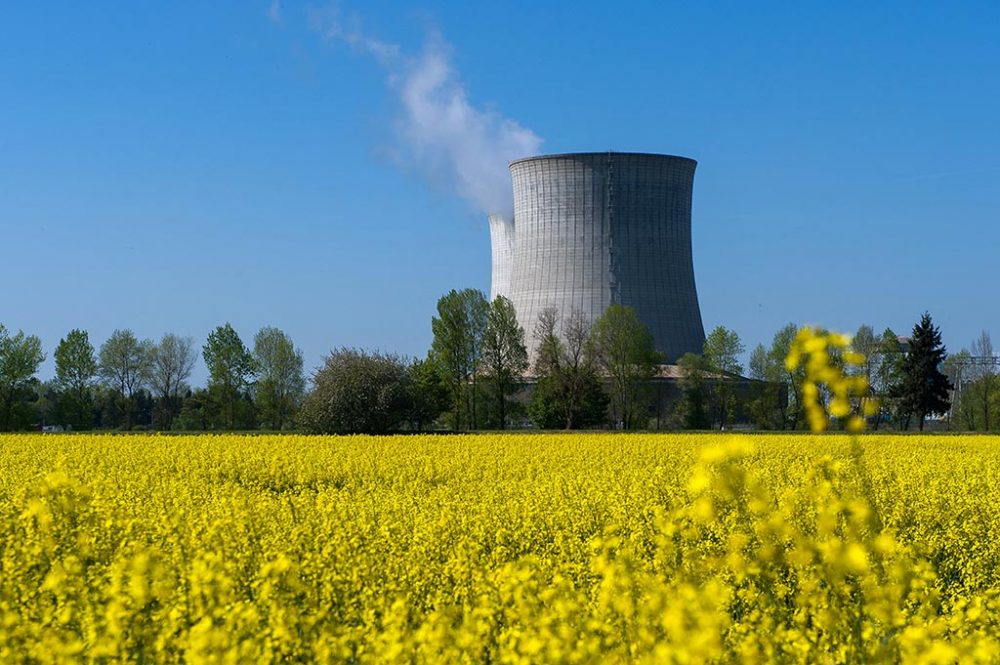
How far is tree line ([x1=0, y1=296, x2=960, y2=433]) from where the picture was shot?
41.6 metres

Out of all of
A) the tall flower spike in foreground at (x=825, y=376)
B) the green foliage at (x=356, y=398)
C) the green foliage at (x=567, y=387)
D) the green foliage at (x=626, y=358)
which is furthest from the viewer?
the green foliage at (x=567, y=387)

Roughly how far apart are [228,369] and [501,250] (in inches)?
665

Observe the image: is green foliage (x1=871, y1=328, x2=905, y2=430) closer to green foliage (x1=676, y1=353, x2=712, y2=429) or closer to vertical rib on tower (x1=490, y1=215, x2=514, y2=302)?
green foliage (x1=676, y1=353, x2=712, y2=429)

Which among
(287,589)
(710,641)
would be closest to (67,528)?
(287,589)

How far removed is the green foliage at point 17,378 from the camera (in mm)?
45750

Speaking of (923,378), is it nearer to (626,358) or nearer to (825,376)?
(626,358)

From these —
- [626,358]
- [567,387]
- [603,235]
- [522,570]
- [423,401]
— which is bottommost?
[522,570]

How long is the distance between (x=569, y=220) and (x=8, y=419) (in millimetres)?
23515

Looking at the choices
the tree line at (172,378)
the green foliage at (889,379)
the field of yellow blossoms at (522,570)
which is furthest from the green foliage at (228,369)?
the field of yellow blossoms at (522,570)

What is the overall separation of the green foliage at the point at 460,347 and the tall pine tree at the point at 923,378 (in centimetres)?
1628

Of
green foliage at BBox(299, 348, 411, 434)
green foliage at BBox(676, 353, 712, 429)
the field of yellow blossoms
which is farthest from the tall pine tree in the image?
the field of yellow blossoms

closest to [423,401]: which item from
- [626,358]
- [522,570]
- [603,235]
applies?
[603,235]

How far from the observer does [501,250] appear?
42375 mm

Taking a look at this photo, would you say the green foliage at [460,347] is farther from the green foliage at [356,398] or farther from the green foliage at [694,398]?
the green foliage at [356,398]
